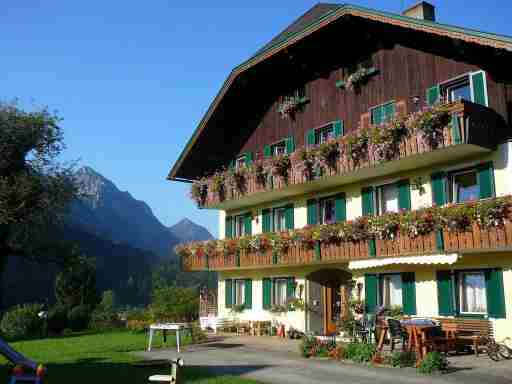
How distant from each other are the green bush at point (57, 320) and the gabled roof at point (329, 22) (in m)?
11.2

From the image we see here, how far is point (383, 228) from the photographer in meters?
17.0

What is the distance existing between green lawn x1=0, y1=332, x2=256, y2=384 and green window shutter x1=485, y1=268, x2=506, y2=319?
25.3ft

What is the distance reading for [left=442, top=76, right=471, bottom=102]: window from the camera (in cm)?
1680

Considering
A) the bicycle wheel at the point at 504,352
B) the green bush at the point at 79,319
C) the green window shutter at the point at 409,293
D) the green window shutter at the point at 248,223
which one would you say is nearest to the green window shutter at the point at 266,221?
the green window shutter at the point at 248,223

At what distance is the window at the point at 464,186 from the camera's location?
16.5 meters

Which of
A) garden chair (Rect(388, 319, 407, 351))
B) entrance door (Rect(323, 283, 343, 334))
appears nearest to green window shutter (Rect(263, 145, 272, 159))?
entrance door (Rect(323, 283, 343, 334))

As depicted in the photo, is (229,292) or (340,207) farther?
(229,292)

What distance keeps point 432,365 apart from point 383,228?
5.52m

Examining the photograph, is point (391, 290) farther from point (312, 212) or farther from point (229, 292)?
point (229, 292)

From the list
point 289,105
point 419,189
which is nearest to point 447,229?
point 419,189

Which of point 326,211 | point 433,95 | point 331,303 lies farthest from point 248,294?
point 433,95

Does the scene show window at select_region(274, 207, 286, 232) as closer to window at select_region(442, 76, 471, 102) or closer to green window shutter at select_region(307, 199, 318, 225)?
green window shutter at select_region(307, 199, 318, 225)

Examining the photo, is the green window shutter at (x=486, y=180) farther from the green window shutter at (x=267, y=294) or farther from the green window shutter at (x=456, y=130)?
the green window shutter at (x=267, y=294)

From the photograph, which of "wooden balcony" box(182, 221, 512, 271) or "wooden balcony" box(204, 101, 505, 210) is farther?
"wooden balcony" box(204, 101, 505, 210)
